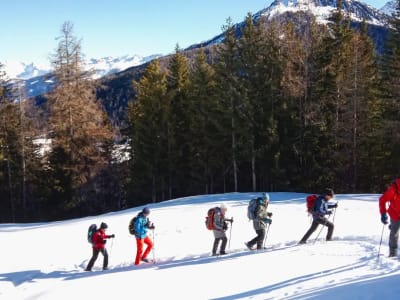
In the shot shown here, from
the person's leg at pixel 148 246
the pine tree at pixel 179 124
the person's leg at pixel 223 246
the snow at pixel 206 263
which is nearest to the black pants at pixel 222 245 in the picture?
the person's leg at pixel 223 246

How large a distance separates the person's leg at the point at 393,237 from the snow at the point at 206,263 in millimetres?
325

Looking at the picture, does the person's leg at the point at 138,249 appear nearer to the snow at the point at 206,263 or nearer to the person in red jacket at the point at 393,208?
the snow at the point at 206,263

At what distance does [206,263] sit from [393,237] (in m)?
5.21

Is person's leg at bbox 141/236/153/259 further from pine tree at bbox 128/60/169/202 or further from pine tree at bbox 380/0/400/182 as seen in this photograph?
pine tree at bbox 128/60/169/202

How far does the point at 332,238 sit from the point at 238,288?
19.3 ft

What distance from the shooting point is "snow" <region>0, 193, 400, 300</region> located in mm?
9656

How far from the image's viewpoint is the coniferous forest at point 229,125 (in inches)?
1183

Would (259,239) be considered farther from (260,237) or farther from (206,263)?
(206,263)

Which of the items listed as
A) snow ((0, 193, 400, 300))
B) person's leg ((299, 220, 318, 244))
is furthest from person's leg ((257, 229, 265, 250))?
person's leg ((299, 220, 318, 244))

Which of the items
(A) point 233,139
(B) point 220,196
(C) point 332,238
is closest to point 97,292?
(C) point 332,238

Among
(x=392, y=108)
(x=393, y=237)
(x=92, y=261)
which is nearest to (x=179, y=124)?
(x=392, y=108)

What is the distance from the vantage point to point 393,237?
427 inches

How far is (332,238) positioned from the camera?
47.5 ft

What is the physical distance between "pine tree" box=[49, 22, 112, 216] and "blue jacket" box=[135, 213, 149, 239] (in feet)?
78.5
